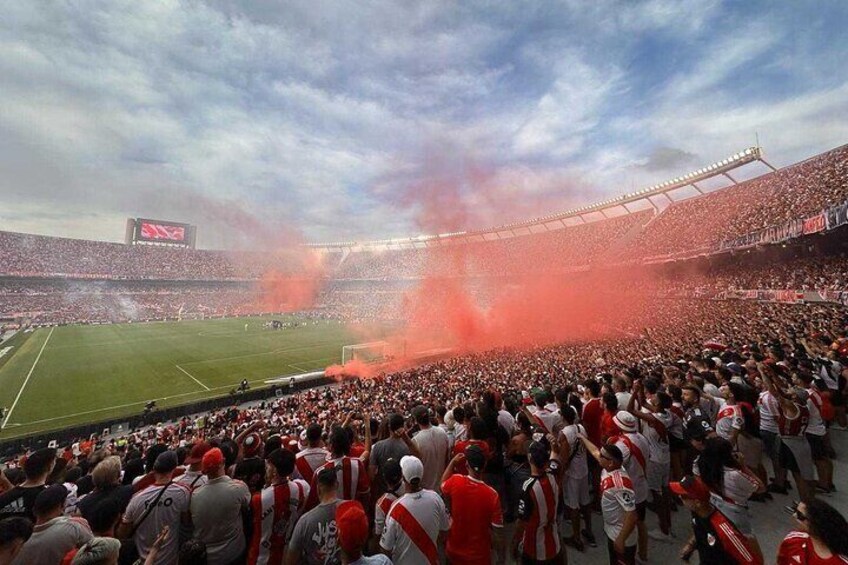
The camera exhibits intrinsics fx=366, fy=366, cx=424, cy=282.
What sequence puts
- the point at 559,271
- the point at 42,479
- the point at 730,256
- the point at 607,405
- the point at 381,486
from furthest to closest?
1. the point at 559,271
2. the point at 730,256
3. the point at 607,405
4. the point at 381,486
5. the point at 42,479

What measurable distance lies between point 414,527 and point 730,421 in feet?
15.4

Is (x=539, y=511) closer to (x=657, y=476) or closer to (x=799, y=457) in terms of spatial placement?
(x=657, y=476)

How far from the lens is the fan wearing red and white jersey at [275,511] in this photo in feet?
10.9

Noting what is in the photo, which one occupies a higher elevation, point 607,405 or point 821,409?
point 607,405

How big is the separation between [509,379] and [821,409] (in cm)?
1039

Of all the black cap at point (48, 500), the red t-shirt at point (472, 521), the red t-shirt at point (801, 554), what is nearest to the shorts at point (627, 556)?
the red t-shirt at point (801, 554)

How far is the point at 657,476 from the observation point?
4.61 metres

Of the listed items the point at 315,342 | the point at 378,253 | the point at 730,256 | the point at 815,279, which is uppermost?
the point at 378,253

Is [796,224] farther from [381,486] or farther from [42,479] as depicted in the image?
[42,479]

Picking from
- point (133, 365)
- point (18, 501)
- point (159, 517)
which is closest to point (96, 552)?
point (159, 517)

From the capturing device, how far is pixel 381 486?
14.0ft

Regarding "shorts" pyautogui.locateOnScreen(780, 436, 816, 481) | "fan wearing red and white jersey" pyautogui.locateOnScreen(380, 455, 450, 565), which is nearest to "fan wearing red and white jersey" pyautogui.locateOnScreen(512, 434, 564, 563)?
"fan wearing red and white jersey" pyautogui.locateOnScreen(380, 455, 450, 565)

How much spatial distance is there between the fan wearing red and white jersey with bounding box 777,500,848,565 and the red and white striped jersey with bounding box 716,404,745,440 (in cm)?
289

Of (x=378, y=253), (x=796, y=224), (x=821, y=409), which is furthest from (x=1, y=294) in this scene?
(x=796, y=224)
